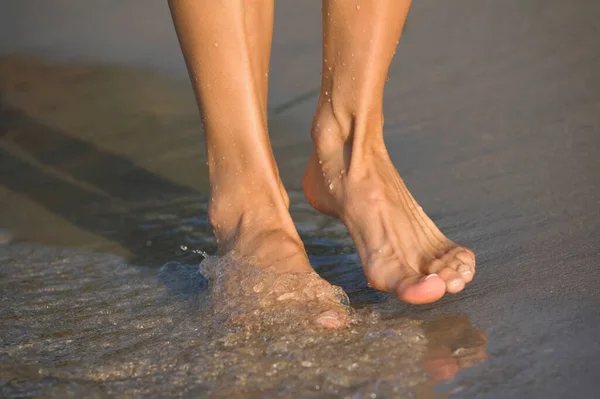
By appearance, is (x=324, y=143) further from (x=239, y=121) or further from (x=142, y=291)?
(x=142, y=291)

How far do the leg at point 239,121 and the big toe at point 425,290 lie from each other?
210 millimetres

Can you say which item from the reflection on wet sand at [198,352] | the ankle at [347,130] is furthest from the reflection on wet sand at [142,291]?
the ankle at [347,130]

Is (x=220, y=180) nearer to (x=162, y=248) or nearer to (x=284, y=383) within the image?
(x=162, y=248)

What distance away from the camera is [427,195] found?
7.75ft

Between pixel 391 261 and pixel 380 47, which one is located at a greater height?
pixel 380 47

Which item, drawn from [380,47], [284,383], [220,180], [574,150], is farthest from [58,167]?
[284,383]

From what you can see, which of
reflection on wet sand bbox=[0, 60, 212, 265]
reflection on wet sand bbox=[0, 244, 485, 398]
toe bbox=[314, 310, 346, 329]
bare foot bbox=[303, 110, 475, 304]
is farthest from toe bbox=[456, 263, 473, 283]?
reflection on wet sand bbox=[0, 60, 212, 265]

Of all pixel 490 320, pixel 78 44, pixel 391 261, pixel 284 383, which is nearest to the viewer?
pixel 284 383

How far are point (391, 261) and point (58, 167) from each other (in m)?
1.31

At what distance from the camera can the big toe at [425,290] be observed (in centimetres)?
169

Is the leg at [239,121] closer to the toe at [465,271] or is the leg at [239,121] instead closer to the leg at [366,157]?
the leg at [366,157]

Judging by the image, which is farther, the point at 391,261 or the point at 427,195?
the point at 427,195

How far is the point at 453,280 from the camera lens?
1719mm

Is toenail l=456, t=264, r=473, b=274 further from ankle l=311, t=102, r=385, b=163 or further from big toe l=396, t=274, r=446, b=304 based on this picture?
ankle l=311, t=102, r=385, b=163
